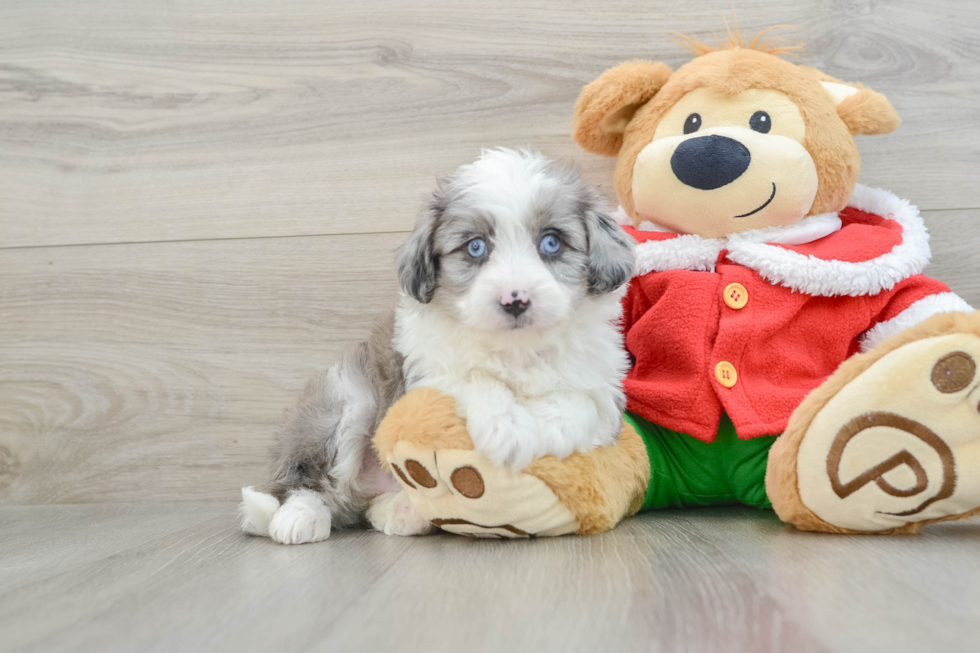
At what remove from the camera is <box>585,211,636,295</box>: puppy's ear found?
1.45 metres

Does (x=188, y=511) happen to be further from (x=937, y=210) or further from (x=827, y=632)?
(x=937, y=210)

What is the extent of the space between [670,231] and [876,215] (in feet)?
1.66

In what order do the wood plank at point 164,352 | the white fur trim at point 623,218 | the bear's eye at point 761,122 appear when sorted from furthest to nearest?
1. the wood plank at point 164,352
2. the white fur trim at point 623,218
3. the bear's eye at point 761,122

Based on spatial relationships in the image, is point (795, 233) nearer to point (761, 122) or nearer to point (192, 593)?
point (761, 122)

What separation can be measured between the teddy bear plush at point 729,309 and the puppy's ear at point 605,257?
0.24 meters

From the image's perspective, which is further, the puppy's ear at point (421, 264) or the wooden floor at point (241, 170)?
the wooden floor at point (241, 170)

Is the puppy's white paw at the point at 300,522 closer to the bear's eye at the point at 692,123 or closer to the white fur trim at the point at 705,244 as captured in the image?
the white fur trim at the point at 705,244

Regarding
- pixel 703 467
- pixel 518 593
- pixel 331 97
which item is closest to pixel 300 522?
pixel 518 593

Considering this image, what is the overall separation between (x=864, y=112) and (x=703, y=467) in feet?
2.92

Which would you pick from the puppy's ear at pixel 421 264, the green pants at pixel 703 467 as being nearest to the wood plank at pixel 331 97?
the puppy's ear at pixel 421 264

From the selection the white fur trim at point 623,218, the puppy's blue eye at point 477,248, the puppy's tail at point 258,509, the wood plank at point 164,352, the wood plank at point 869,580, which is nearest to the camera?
the wood plank at point 869,580

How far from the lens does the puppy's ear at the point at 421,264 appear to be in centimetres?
147

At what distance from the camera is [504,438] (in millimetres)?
1297

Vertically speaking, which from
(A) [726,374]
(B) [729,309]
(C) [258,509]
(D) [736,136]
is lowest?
(C) [258,509]
